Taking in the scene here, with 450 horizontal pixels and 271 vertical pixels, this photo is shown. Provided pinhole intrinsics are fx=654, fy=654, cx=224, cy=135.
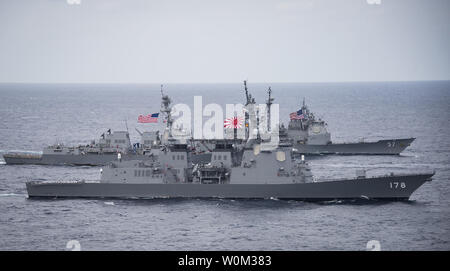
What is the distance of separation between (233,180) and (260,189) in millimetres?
1920

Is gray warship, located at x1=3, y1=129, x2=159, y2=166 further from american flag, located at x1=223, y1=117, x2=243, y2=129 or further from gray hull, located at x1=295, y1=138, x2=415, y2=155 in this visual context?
american flag, located at x1=223, y1=117, x2=243, y2=129

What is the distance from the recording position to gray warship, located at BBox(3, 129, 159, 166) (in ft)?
209

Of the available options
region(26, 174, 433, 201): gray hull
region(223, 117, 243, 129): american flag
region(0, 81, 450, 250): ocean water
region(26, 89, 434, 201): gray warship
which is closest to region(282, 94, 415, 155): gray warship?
region(0, 81, 450, 250): ocean water

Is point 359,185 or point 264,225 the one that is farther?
point 359,185

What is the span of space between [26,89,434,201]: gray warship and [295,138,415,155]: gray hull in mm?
25578

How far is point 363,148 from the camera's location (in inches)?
2776

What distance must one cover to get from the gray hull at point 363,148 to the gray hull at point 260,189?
26.4 m

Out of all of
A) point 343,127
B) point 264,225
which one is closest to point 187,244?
point 264,225

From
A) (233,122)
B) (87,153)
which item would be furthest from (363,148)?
(233,122)

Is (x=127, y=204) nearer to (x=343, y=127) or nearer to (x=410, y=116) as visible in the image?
(x=343, y=127)

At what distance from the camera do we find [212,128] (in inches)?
3538

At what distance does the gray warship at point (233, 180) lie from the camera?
4369 centimetres
